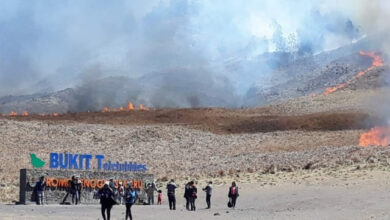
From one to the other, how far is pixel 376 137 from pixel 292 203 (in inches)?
1282

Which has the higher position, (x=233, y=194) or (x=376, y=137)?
(x=376, y=137)

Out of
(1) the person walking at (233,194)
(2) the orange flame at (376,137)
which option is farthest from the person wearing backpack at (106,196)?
(2) the orange flame at (376,137)

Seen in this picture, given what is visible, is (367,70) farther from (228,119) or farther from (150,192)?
(150,192)

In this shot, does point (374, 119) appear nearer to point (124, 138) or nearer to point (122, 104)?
point (124, 138)

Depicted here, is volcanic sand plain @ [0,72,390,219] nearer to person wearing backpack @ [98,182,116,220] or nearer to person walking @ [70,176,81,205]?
person walking @ [70,176,81,205]

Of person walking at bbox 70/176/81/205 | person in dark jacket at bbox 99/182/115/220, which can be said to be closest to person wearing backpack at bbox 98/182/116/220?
person in dark jacket at bbox 99/182/115/220

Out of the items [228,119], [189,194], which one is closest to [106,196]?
[189,194]

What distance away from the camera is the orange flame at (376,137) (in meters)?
72.7

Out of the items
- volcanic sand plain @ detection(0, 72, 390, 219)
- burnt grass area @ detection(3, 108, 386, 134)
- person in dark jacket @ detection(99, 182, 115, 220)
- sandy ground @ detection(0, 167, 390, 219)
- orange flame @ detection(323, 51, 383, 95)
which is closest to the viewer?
person in dark jacket @ detection(99, 182, 115, 220)

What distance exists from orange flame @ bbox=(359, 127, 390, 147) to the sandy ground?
Result: 17012 mm

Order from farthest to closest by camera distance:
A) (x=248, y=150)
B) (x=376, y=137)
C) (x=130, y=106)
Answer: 1. (x=130, y=106)
2. (x=248, y=150)
3. (x=376, y=137)

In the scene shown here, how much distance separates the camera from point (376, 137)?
75312mm

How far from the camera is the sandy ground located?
38.2 metres

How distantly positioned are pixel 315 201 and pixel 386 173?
8.95m
